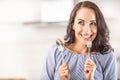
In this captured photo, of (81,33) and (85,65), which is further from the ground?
(81,33)

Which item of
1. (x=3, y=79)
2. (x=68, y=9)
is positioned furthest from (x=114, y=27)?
→ (x=3, y=79)

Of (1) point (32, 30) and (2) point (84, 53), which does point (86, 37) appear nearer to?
(2) point (84, 53)

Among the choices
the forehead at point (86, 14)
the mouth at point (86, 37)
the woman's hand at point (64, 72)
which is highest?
the forehead at point (86, 14)

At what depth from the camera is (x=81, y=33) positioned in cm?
94

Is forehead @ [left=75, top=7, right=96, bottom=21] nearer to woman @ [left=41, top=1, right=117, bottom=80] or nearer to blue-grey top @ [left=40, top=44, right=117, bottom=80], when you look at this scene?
woman @ [left=41, top=1, right=117, bottom=80]

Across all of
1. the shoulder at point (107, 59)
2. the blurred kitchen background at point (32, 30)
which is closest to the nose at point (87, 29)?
the shoulder at point (107, 59)

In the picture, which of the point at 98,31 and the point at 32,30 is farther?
the point at 32,30

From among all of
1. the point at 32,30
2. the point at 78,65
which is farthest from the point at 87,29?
the point at 32,30

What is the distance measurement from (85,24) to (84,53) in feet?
0.36

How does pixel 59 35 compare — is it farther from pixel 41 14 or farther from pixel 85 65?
pixel 85 65

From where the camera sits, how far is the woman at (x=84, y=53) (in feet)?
3.05

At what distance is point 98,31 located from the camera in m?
0.94

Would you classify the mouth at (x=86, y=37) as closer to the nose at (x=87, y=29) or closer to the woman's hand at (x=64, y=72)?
the nose at (x=87, y=29)

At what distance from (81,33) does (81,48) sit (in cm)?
6
